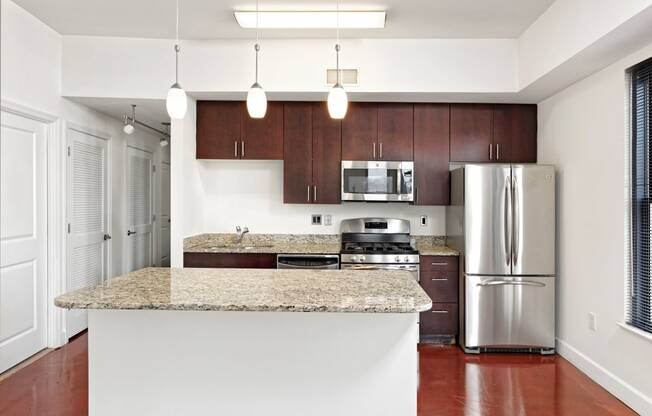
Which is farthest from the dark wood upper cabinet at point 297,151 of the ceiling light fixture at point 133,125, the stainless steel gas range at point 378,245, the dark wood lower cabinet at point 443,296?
the ceiling light fixture at point 133,125

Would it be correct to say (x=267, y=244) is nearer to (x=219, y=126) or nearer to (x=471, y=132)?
(x=219, y=126)

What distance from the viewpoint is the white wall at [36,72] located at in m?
2.90

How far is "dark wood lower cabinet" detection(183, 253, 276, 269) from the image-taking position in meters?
3.61

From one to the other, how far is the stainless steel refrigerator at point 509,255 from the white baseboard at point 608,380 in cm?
15

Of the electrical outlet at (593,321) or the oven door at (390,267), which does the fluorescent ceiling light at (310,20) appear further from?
the electrical outlet at (593,321)

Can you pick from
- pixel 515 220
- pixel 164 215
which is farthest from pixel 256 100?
pixel 164 215

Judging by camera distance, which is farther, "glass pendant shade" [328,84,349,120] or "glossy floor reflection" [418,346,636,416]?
"glossy floor reflection" [418,346,636,416]

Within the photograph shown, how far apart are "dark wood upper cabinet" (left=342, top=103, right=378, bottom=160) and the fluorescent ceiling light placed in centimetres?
90

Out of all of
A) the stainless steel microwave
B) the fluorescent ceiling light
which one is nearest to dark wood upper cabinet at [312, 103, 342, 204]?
the stainless steel microwave

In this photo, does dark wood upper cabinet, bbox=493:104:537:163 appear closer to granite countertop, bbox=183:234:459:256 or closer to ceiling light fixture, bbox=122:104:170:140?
granite countertop, bbox=183:234:459:256

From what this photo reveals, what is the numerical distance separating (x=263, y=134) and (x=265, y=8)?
3.94 feet

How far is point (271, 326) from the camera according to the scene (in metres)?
1.90

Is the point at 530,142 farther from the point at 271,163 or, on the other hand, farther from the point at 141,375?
the point at 141,375


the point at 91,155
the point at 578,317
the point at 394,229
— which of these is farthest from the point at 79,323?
the point at 578,317
